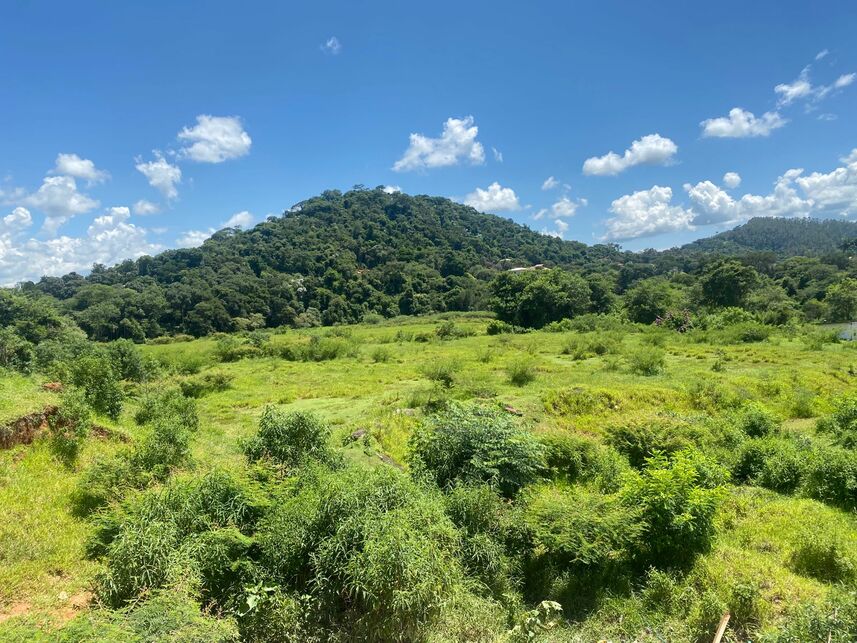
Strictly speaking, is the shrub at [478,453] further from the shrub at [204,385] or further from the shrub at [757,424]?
the shrub at [204,385]

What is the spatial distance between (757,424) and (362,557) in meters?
15.3

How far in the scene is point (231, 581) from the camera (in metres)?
6.71

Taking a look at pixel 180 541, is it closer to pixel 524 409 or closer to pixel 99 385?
pixel 99 385

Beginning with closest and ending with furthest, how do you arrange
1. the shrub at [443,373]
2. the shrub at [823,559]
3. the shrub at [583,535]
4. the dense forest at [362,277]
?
the shrub at [823,559] < the shrub at [583,535] < the shrub at [443,373] < the dense forest at [362,277]

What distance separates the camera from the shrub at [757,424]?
15584 mm

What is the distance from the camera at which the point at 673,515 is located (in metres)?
8.66

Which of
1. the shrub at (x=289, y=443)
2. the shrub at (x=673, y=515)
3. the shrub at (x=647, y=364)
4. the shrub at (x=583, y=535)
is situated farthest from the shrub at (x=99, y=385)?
the shrub at (x=647, y=364)

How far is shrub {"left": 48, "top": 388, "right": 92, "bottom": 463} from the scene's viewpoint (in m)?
10.4

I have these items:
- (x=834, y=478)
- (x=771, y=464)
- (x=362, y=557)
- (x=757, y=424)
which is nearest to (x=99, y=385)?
(x=362, y=557)

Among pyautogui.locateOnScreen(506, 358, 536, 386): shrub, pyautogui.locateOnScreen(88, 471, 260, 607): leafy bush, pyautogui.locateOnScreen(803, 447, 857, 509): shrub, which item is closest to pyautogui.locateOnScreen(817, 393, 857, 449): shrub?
pyautogui.locateOnScreen(803, 447, 857, 509): shrub

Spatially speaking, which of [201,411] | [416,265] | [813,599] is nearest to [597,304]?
[416,265]

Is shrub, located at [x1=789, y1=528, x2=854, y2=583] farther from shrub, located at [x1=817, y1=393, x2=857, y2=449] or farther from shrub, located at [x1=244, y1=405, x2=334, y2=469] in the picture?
shrub, located at [x1=244, y1=405, x2=334, y2=469]

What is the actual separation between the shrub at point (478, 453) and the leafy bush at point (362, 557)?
8.31ft

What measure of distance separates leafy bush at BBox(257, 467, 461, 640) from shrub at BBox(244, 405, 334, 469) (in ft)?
9.09
